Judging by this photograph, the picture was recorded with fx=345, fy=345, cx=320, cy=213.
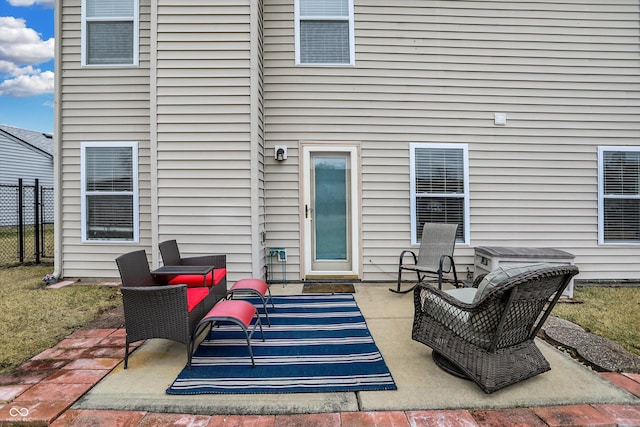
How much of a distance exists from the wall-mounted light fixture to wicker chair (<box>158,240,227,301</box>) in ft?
6.03

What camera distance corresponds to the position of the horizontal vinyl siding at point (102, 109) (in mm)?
5152

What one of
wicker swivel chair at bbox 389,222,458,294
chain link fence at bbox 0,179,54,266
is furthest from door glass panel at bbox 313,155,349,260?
chain link fence at bbox 0,179,54,266

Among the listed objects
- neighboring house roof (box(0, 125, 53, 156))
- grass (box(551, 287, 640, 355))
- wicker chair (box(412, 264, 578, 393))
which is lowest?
grass (box(551, 287, 640, 355))

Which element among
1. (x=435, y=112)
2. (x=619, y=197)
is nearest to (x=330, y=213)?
(x=435, y=112)

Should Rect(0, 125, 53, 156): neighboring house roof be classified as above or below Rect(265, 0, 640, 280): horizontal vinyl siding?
above

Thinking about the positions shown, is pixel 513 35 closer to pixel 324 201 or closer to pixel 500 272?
pixel 324 201

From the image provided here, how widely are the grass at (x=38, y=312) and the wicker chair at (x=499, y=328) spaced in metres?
3.30

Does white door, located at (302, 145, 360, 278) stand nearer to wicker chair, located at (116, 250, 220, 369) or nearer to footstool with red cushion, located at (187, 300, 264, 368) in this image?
footstool with red cushion, located at (187, 300, 264, 368)

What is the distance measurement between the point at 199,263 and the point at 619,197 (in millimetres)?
6204

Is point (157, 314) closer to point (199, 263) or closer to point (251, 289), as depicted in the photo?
point (251, 289)

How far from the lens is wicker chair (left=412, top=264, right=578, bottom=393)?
2.17 m

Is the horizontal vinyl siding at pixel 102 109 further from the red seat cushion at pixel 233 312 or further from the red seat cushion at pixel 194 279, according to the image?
the red seat cushion at pixel 233 312
